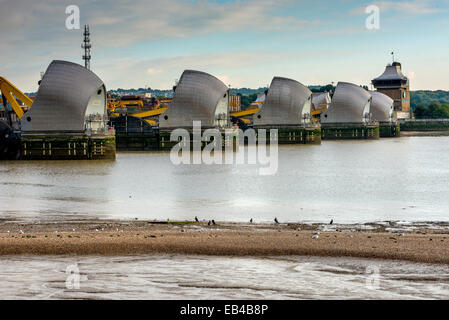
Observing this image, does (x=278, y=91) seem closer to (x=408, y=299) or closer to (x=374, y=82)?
(x=374, y=82)

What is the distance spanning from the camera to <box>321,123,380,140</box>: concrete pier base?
115062 millimetres

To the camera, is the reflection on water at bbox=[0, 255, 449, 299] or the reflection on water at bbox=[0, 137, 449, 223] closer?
the reflection on water at bbox=[0, 255, 449, 299]

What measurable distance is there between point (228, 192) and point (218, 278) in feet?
66.6

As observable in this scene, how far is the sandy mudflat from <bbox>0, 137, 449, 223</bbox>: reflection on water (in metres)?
4.68


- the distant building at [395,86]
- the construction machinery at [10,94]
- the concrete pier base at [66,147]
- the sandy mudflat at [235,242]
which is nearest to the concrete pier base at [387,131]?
the distant building at [395,86]

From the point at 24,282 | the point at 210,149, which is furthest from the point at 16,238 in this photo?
the point at 210,149

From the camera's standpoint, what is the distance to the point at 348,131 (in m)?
116

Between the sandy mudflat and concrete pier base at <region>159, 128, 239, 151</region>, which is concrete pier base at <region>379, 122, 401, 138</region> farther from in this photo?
the sandy mudflat

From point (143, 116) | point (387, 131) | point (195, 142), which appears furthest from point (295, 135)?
point (387, 131)

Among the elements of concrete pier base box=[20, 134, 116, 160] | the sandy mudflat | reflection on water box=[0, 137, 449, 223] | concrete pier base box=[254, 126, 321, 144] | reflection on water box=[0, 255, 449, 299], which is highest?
concrete pier base box=[254, 126, 321, 144]

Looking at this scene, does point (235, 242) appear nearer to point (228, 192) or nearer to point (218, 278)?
point (218, 278)

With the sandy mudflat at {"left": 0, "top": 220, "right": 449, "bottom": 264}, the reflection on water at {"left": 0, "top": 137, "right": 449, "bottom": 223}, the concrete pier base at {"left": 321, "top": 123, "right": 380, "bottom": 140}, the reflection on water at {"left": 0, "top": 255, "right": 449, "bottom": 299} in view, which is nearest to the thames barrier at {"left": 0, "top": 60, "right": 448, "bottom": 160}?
the concrete pier base at {"left": 321, "top": 123, "right": 380, "bottom": 140}

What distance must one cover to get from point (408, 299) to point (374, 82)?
14445cm

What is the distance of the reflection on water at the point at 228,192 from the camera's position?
81.9ft
